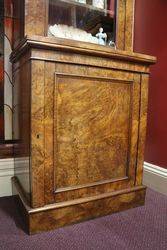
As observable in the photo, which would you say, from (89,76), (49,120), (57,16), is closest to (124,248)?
(49,120)

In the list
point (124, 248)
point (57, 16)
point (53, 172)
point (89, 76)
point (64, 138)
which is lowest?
point (124, 248)

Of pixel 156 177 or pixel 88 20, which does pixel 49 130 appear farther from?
pixel 156 177

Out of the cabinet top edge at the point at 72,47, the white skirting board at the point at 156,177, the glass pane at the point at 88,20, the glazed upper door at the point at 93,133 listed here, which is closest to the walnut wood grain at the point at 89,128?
the glazed upper door at the point at 93,133

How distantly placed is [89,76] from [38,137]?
351mm

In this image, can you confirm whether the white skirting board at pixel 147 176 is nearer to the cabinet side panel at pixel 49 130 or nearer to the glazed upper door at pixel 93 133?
the glazed upper door at pixel 93 133

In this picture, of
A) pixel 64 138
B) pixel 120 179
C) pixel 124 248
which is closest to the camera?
pixel 124 248

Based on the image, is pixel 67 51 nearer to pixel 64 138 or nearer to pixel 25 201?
pixel 64 138

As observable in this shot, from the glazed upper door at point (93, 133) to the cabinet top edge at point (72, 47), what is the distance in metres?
0.10

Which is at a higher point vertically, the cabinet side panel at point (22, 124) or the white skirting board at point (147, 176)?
the cabinet side panel at point (22, 124)

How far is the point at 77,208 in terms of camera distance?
107 cm

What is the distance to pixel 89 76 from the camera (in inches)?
42.1

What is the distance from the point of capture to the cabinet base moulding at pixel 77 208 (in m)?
0.98

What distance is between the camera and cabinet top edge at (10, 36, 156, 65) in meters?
0.90

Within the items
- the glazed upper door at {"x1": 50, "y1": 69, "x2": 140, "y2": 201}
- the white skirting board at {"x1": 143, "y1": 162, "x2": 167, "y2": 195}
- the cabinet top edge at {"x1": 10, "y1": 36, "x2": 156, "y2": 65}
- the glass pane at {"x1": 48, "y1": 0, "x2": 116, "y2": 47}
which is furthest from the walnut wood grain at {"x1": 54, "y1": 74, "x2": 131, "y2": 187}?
the white skirting board at {"x1": 143, "y1": 162, "x2": 167, "y2": 195}
